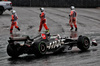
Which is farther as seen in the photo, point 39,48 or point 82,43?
point 82,43

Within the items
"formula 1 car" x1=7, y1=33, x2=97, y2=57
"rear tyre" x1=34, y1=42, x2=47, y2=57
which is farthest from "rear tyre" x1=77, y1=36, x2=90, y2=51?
"rear tyre" x1=34, y1=42, x2=47, y2=57

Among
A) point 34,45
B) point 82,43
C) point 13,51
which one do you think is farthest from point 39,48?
point 82,43

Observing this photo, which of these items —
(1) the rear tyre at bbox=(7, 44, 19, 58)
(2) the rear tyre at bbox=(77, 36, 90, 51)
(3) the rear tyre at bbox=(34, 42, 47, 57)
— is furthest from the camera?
(2) the rear tyre at bbox=(77, 36, 90, 51)

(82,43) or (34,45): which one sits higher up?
(34,45)

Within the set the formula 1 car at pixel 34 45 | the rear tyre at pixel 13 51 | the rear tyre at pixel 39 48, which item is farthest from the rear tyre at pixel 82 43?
the rear tyre at pixel 13 51

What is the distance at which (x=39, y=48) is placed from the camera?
12.5 meters

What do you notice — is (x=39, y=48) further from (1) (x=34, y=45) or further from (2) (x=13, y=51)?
(2) (x=13, y=51)

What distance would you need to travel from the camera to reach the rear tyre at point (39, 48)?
1251cm

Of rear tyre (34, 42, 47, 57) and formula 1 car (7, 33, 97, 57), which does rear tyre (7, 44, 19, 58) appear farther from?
rear tyre (34, 42, 47, 57)

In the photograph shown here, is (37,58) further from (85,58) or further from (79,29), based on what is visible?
(79,29)

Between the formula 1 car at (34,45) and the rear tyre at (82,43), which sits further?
the rear tyre at (82,43)

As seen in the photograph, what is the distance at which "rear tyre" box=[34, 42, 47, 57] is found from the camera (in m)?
12.5

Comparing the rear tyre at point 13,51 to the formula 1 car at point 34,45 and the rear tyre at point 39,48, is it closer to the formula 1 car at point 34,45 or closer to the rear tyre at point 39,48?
the formula 1 car at point 34,45

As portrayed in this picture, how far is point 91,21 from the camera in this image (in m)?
30.4
